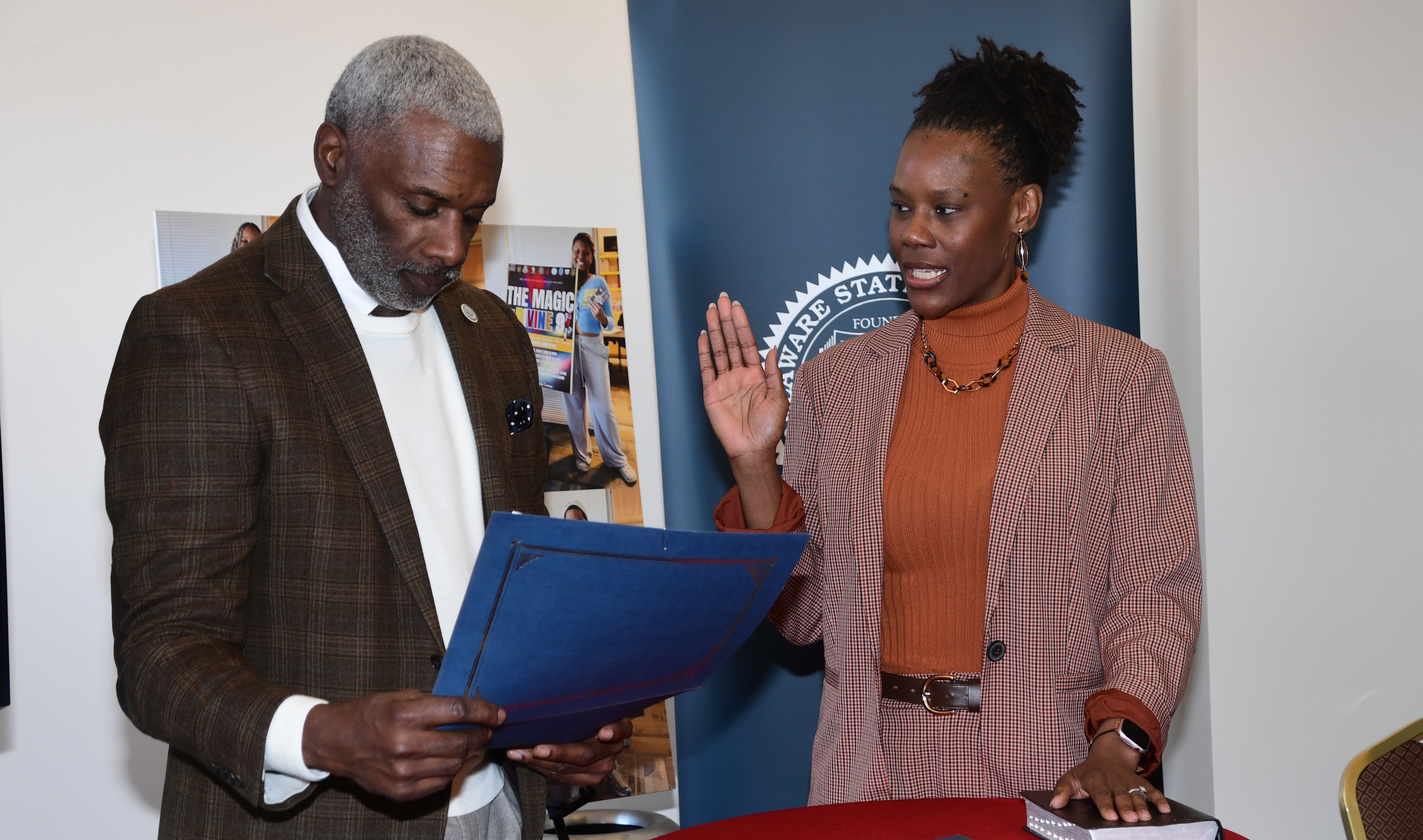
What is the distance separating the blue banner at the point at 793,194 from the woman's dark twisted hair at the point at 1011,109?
0.57m

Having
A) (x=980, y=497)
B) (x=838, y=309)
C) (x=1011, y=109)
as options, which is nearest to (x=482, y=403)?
(x=980, y=497)

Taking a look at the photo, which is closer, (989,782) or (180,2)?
(989,782)

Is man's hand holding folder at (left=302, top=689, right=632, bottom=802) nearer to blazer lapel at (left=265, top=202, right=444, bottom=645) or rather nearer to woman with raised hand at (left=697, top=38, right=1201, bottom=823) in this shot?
blazer lapel at (left=265, top=202, right=444, bottom=645)

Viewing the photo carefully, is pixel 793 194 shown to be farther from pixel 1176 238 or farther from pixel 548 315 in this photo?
pixel 1176 238

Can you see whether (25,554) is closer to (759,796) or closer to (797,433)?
(797,433)

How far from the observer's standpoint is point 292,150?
9.04 ft

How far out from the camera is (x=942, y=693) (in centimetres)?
205

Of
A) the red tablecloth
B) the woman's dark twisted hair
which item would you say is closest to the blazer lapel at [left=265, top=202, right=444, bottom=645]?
the red tablecloth

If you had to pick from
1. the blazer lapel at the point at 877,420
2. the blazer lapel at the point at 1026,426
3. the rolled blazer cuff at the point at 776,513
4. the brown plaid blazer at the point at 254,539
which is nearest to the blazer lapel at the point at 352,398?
the brown plaid blazer at the point at 254,539

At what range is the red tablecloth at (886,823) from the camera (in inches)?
63.3

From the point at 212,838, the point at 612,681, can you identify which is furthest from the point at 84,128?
the point at 612,681

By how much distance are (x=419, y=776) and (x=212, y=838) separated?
0.41 m

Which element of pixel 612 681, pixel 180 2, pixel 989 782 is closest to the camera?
pixel 612 681

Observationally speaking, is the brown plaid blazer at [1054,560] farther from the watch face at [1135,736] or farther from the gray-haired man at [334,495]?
the gray-haired man at [334,495]
